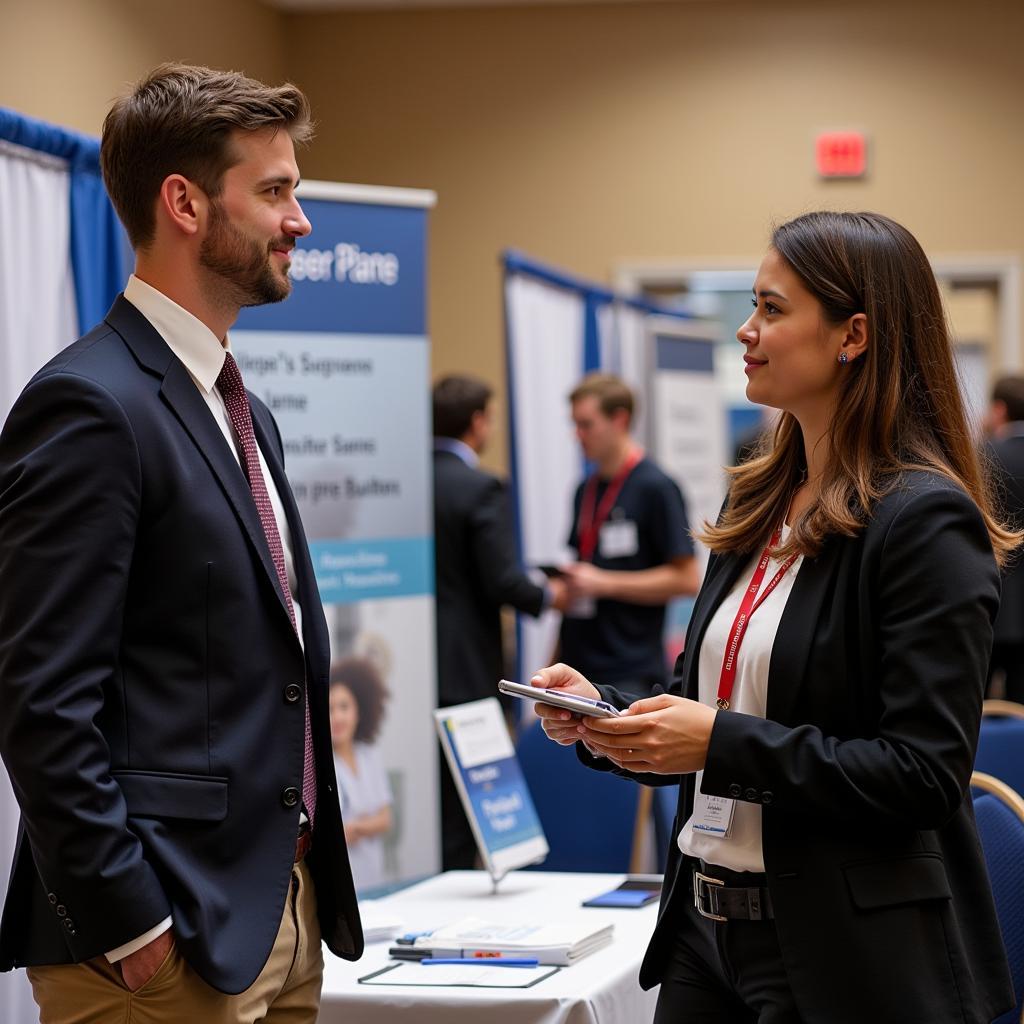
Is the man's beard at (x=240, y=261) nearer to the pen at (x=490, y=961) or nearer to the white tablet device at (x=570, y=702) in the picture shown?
the white tablet device at (x=570, y=702)

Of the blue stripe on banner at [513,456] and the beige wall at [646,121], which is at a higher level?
the beige wall at [646,121]

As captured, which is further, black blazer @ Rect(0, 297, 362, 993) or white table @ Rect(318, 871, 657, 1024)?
white table @ Rect(318, 871, 657, 1024)

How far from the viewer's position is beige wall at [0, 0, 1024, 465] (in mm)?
7754

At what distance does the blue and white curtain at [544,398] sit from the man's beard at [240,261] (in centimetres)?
373

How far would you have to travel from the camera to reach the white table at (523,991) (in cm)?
211

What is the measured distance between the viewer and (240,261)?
6.07ft

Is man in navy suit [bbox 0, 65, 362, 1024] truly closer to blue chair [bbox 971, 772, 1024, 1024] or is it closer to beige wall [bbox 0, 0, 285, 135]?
blue chair [bbox 971, 772, 1024, 1024]

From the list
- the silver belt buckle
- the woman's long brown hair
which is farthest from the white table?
the woman's long brown hair

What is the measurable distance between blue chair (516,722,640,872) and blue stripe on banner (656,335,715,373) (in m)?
4.04

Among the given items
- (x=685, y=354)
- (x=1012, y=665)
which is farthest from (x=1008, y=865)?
(x=685, y=354)

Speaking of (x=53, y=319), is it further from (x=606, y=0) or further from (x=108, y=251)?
(x=606, y=0)

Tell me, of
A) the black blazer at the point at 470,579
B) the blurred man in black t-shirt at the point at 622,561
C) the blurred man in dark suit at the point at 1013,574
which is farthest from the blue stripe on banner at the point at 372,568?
the blurred man in dark suit at the point at 1013,574

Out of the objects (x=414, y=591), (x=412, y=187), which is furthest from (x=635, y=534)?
(x=412, y=187)

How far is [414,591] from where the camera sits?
4.10 m
